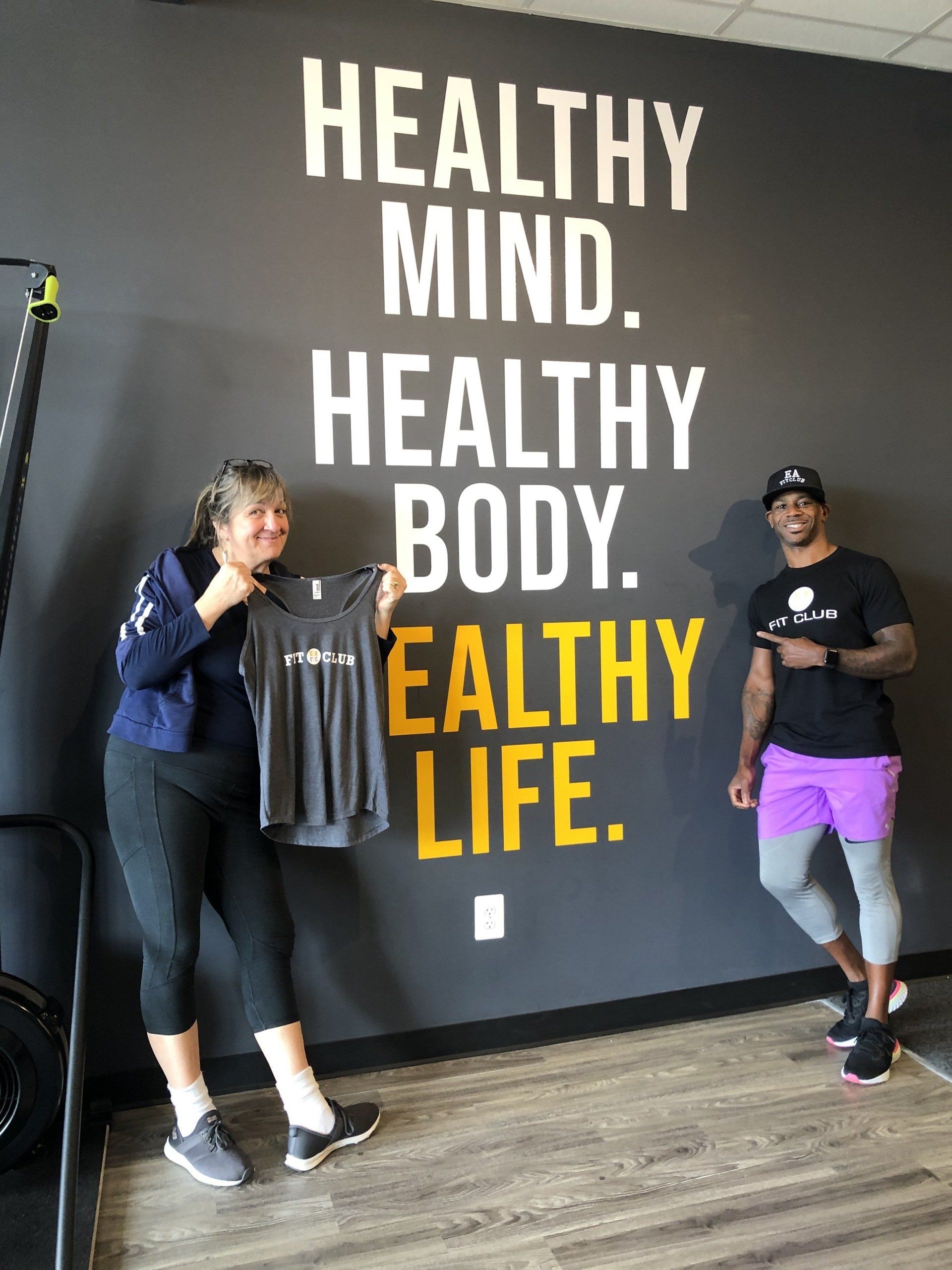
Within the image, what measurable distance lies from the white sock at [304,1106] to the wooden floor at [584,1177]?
0.32 feet

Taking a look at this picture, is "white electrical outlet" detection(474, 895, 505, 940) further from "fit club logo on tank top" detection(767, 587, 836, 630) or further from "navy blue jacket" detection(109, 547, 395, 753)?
"fit club logo on tank top" detection(767, 587, 836, 630)

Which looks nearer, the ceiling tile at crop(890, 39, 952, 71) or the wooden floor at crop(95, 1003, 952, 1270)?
the wooden floor at crop(95, 1003, 952, 1270)

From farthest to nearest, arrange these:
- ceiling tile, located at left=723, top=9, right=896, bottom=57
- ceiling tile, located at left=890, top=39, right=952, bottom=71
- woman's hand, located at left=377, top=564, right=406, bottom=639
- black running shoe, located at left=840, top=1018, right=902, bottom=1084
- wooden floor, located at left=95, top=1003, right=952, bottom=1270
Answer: ceiling tile, located at left=890, top=39, right=952, bottom=71
ceiling tile, located at left=723, top=9, right=896, bottom=57
black running shoe, located at left=840, top=1018, right=902, bottom=1084
woman's hand, located at left=377, top=564, right=406, bottom=639
wooden floor, located at left=95, top=1003, right=952, bottom=1270

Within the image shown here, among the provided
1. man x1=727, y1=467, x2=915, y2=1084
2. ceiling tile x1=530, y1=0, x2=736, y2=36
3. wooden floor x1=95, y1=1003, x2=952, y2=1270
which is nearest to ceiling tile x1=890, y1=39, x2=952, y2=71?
ceiling tile x1=530, y1=0, x2=736, y2=36

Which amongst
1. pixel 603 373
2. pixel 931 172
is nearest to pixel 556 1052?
pixel 603 373

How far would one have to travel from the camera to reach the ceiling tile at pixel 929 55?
2.70 meters

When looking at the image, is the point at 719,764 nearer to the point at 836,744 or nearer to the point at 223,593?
the point at 836,744

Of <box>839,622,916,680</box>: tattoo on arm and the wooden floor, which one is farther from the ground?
<box>839,622,916,680</box>: tattoo on arm

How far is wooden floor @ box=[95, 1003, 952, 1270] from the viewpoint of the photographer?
1.78m

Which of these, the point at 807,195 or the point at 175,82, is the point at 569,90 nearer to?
the point at 807,195

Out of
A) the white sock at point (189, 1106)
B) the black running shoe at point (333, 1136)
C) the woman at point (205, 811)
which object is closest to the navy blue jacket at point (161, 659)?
the woman at point (205, 811)

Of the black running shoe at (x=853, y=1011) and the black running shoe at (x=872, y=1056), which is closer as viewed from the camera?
the black running shoe at (x=872, y=1056)

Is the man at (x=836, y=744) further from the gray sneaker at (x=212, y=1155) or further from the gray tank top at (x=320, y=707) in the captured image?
the gray sneaker at (x=212, y=1155)

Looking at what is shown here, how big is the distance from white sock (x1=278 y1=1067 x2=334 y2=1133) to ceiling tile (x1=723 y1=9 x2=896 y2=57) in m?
3.03
